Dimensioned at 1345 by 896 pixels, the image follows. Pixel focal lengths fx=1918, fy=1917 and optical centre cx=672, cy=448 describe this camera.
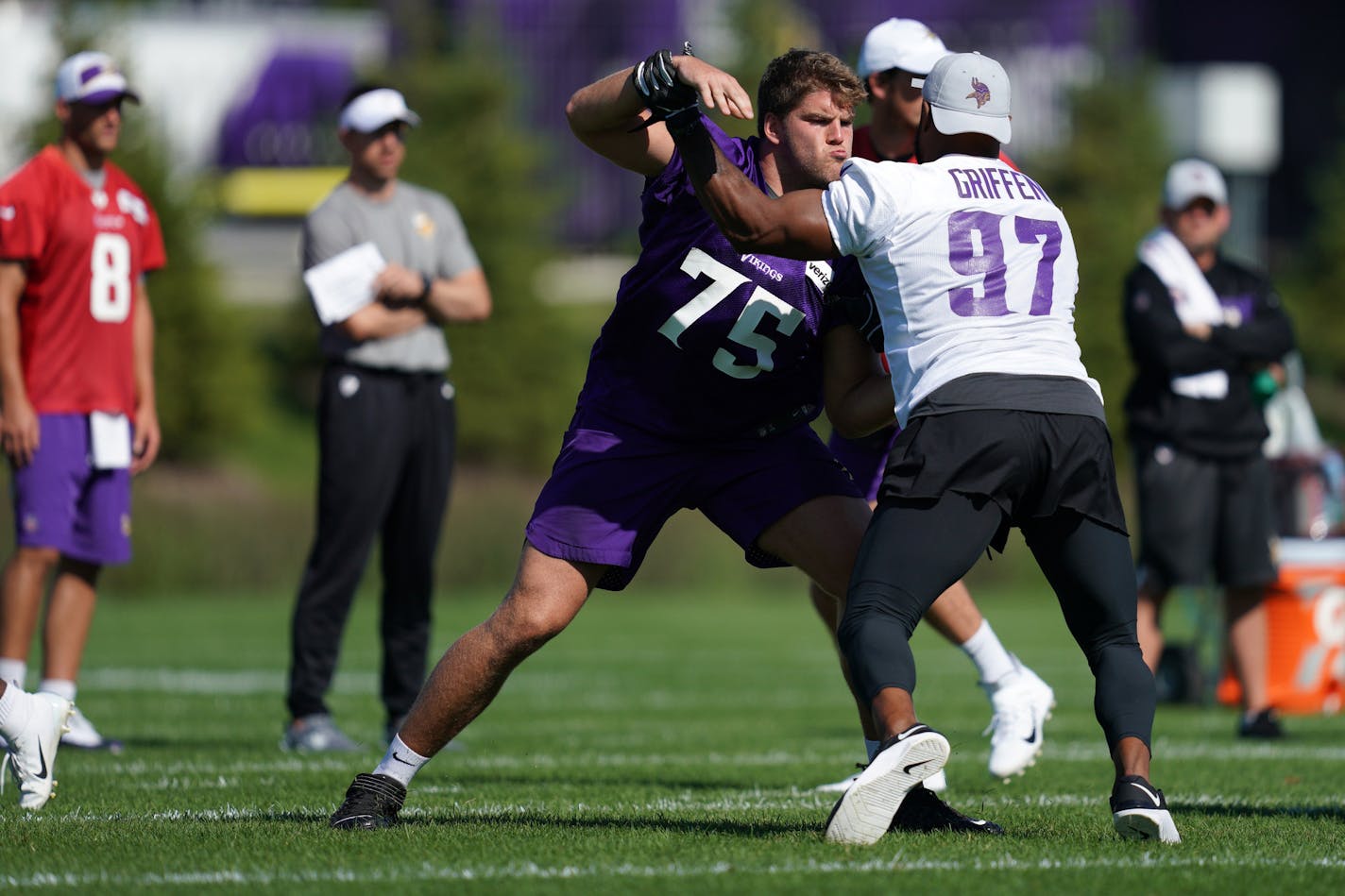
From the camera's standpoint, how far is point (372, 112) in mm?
7906

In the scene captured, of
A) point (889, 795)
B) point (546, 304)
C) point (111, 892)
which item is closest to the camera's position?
point (111, 892)

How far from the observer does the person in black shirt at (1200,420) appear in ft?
29.3

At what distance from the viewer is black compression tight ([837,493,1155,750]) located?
4.67m

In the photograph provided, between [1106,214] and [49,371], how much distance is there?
1112 inches

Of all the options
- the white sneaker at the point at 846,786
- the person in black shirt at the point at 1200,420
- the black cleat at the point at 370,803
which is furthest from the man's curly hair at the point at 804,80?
the person in black shirt at the point at 1200,420

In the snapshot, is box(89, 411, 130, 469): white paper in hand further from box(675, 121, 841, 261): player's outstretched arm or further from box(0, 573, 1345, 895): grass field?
box(675, 121, 841, 261): player's outstretched arm

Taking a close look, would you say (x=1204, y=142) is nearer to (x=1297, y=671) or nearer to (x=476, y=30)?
(x=476, y=30)

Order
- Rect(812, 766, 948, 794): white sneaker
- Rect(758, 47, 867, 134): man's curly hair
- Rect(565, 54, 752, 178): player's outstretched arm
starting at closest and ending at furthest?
Rect(565, 54, 752, 178): player's outstretched arm < Rect(758, 47, 867, 134): man's curly hair < Rect(812, 766, 948, 794): white sneaker

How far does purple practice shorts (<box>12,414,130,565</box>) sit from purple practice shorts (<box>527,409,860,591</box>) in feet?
9.57

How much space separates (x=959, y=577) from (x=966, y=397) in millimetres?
460

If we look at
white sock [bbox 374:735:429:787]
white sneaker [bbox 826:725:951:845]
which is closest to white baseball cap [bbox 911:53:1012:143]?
white sneaker [bbox 826:725:951:845]

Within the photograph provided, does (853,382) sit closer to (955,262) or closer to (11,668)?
(955,262)

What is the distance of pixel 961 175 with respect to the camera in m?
4.76

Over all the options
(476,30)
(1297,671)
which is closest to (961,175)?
(1297,671)
